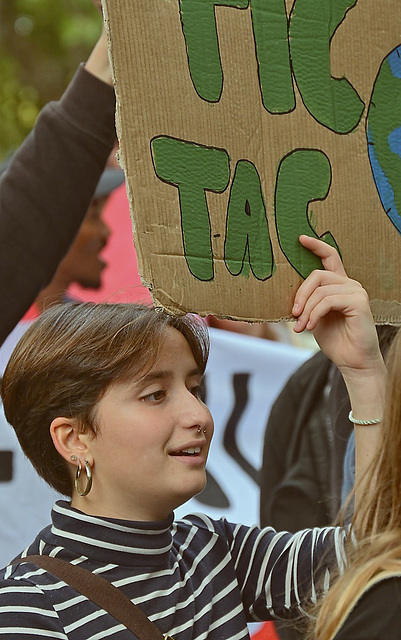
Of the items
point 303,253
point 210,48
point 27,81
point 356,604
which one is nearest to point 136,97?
point 210,48

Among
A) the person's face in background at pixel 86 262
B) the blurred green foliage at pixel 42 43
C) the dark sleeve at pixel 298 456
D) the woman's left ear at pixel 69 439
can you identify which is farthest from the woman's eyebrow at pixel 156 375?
the blurred green foliage at pixel 42 43

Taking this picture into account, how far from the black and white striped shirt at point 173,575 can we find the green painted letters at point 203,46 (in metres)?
0.63

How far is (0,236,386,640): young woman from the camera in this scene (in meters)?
1.44

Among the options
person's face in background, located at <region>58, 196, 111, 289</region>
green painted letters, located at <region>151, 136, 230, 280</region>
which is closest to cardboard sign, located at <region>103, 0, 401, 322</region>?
green painted letters, located at <region>151, 136, 230, 280</region>

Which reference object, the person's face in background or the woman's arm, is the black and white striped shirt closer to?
the woman's arm

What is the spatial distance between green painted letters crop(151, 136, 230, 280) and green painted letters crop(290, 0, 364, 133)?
7.5 inches

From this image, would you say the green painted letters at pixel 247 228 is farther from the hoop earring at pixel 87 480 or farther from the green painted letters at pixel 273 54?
the hoop earring at pixel 87 480

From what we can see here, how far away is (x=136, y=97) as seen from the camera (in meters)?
1.30

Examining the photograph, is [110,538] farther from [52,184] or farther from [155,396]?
[52,184]

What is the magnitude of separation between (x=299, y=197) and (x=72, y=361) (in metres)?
0.42

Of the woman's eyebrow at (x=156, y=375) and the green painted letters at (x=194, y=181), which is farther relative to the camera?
the woman's eyebrow at (x=156, y=375)

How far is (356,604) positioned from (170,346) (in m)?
0.47

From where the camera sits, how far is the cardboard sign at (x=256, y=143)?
1.32 meters

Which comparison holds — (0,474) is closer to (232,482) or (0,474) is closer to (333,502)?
(232,482)
